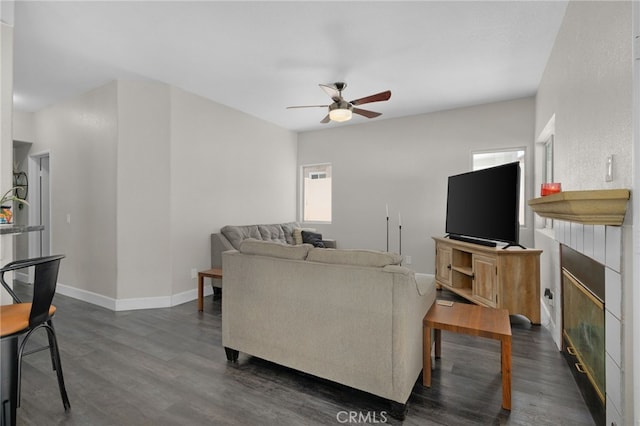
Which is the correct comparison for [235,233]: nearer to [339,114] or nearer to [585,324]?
[339,114]

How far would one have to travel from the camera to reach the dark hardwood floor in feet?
5.88

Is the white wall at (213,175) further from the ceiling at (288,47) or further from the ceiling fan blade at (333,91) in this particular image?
the ceiling fan blade at (333,91)

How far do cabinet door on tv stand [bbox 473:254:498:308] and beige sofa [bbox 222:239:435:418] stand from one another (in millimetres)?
1322

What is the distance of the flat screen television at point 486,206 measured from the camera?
3.09 meters

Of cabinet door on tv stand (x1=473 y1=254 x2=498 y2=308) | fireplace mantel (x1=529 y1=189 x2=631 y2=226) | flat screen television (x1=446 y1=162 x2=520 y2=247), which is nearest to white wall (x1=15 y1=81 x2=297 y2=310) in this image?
flat screen television (x1=446 y1=162 x2=520 y2=247)

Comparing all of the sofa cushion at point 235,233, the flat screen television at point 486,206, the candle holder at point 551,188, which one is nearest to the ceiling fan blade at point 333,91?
the flat screen television at point 486,206

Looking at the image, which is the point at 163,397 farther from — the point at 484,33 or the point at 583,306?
the point at 484,33

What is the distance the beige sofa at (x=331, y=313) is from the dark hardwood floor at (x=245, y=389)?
153mm

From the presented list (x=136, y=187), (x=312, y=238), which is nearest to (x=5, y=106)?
(x=136, y=187)

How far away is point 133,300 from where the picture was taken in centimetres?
370

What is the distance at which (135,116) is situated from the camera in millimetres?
3717

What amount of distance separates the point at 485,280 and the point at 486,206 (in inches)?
32.0

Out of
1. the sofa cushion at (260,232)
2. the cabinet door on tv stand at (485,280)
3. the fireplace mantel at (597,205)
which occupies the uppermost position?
the fireplace mantel at (597,205)

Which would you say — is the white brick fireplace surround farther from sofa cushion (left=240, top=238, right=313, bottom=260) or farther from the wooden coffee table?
sofa cushion (left=240, top=238, right=313, bottom=260)
